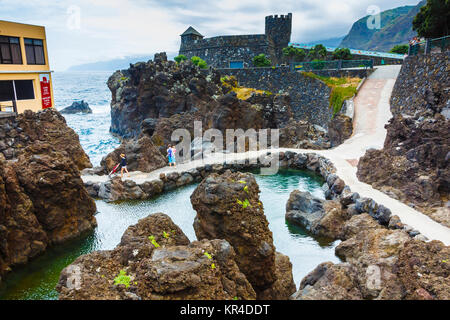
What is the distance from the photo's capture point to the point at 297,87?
1764 inches

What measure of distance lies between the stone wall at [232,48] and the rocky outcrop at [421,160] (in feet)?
133

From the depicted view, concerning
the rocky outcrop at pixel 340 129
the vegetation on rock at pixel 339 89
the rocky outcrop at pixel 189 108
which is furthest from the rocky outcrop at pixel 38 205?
the vegetation on rock at pixel 339 89

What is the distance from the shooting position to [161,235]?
841 cm

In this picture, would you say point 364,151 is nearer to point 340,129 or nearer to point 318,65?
point 340,129

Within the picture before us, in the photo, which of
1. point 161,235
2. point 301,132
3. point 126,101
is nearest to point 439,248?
point 161,235

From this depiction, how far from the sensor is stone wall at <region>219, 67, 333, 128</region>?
39.5 m

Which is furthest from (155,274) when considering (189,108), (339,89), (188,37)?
(188,37)

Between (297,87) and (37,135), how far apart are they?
32249 mm

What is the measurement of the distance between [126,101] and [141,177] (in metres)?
29.9

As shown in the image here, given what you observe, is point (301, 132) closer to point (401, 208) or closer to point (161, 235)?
point (401, 208)

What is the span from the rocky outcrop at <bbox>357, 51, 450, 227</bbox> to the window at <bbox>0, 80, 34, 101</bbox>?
91.7 ft

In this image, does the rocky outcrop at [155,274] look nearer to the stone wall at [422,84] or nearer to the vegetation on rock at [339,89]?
the stone wall at [422,84]

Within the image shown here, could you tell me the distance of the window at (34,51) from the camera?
28462 mm

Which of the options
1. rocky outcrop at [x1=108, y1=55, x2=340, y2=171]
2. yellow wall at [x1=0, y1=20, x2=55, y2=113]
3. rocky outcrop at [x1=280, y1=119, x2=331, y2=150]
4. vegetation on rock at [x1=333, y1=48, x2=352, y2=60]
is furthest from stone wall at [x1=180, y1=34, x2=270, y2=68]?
yellow wall at [x1=0, y1=20, x2=55, y2=113]
